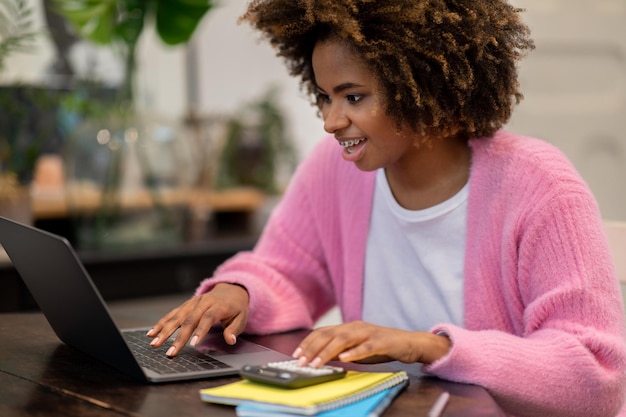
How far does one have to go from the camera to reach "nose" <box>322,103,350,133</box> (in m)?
1.32

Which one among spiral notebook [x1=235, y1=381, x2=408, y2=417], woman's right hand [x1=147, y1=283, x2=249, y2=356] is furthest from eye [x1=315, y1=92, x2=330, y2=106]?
spiral notebook [x1=235, y1=381, x2=408, y2=417]

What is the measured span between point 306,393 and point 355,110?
1.70 ft

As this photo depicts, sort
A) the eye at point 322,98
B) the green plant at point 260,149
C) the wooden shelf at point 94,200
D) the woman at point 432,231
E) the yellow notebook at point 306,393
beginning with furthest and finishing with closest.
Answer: the green plant at point 260,149 → the wooden shelf at point 94,200 → the eye at point 322,98 → the woman at point 432,231 → the yellow notebook at point 306,393

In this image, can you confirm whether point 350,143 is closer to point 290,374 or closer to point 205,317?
point 205,317

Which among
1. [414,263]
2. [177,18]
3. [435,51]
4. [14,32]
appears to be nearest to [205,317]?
[414,263]

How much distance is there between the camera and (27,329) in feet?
4.60

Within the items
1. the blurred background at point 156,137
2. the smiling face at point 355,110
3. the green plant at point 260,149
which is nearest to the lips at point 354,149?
the smiling face at point 355,110

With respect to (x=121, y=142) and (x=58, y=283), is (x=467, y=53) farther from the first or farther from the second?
(x=121, y=142)

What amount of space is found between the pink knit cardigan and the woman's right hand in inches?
1.5

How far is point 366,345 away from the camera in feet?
3.41

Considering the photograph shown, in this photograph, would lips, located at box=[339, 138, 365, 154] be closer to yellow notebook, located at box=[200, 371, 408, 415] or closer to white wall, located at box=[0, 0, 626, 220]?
yellow notebook, located at box=[200, 371, 408, 415]

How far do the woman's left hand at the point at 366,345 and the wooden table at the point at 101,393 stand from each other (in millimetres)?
34

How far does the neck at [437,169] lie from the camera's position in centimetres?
143

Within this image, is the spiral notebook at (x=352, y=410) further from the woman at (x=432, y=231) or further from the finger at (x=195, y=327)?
the finger at (x=195, y=327)
